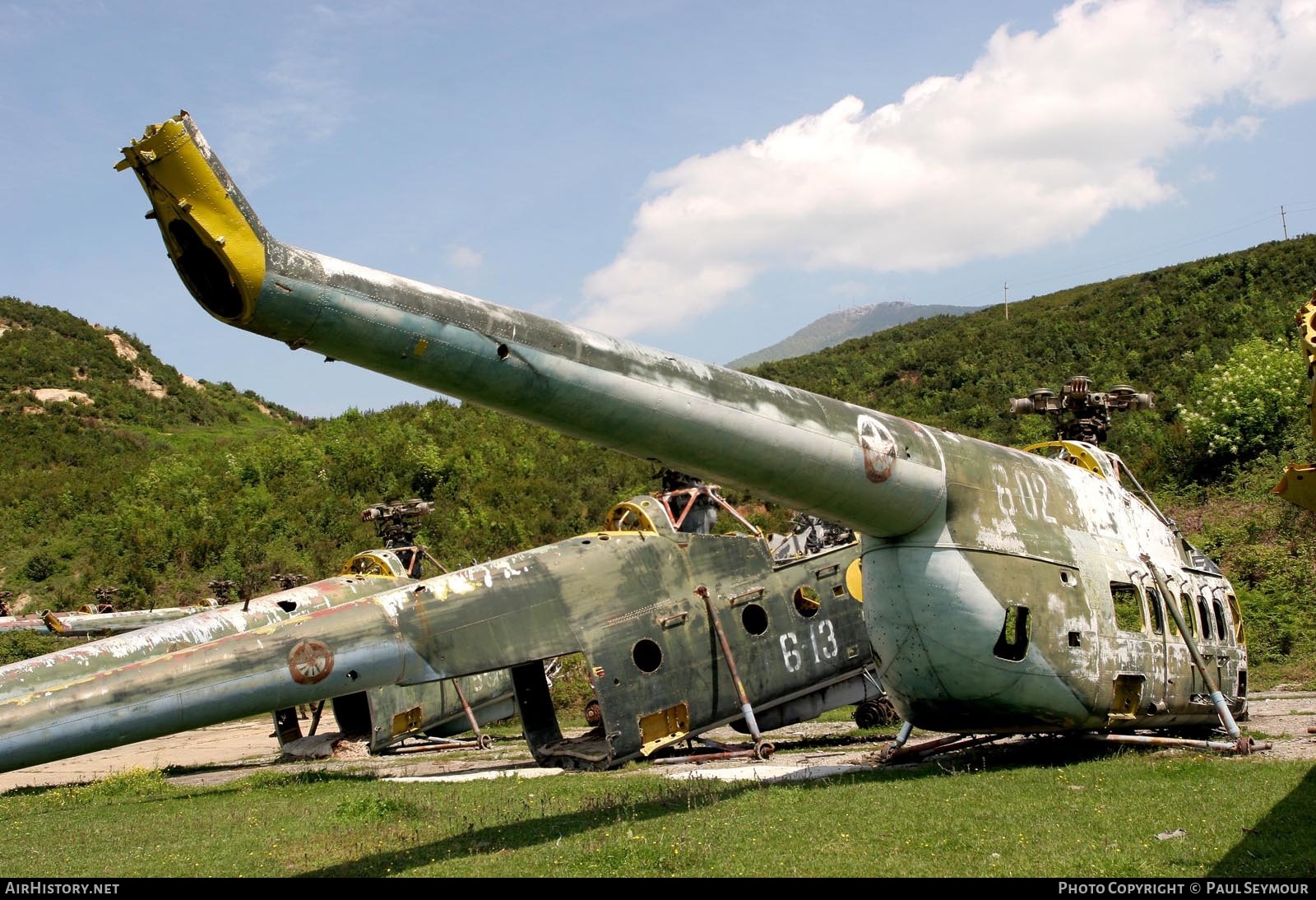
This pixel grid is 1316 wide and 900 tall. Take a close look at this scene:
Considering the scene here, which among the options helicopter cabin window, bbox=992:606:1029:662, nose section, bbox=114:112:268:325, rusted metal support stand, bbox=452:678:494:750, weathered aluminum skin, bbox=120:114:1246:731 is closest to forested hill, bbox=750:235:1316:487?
weathered aluminum skin, bbox=120:114:1246:731

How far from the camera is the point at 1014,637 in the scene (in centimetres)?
1100

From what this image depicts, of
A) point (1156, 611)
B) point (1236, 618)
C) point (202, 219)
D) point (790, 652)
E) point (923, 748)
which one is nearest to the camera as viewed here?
point (202, 219)

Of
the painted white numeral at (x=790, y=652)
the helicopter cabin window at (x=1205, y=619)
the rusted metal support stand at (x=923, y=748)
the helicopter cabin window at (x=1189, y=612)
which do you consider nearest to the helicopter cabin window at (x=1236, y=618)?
the helicopter cabin window at (x=1205, y=619)

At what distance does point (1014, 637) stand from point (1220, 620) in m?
4.50

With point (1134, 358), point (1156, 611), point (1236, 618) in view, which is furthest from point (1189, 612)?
point (1134, 358)

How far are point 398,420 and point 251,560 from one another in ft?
58.0

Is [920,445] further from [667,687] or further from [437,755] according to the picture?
[437,755]


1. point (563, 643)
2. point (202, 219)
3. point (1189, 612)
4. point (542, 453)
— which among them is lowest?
point (1189, 612)

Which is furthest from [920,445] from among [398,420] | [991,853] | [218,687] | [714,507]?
[398,420]

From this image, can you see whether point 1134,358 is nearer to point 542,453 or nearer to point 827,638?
point 542,453

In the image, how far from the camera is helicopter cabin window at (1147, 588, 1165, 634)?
1228 cm

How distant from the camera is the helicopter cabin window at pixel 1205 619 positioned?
13.3 metres

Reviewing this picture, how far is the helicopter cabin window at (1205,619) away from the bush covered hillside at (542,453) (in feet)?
32.9

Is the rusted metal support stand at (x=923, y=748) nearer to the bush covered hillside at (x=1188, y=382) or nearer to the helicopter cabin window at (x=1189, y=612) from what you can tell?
the helicopter cabin window at (x=1189, y=612)
